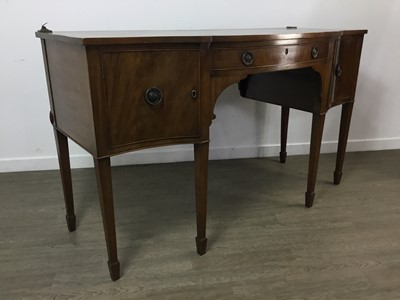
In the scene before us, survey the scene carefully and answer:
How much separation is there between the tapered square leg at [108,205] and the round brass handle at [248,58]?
539mm

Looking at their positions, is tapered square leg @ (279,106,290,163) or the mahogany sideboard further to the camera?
tapered square leg @ (279,106,290,163)

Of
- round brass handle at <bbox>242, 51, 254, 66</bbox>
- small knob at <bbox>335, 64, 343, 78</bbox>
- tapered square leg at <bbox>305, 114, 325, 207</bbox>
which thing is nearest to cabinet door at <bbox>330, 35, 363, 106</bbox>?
small knob at <bbox>335, 64, 343, 78</bbox>

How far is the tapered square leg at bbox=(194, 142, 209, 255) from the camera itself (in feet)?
4.02

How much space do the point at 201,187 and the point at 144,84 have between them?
428mm

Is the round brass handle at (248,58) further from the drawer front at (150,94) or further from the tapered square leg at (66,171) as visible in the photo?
the tapered square leg at (66,171)

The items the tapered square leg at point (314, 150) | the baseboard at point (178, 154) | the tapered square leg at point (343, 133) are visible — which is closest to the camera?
the tapered square leg at point (314, 150)

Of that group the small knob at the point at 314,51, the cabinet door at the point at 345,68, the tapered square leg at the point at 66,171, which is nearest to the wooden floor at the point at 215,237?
the tapered square leg at the point at 66,171

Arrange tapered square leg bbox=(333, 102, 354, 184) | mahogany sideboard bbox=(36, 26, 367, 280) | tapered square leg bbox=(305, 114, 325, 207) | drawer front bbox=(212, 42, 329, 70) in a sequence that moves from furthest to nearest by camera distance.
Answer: tapered square leg bbox=(333, 102, 354, 184), tapered square leg bbox=(305, 114, 325, 207), drawer front bbox=(212, 42, 329, 70), mahogany sideboard bbox=(36, 26, 367, 280)

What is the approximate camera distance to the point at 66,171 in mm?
1421

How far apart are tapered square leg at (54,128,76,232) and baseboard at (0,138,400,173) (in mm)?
667

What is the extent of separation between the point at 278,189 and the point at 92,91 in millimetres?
1206

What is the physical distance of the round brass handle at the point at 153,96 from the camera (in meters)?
1.06

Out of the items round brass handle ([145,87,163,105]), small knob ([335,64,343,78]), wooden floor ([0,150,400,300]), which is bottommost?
wooden floor ([0,150,400,300])

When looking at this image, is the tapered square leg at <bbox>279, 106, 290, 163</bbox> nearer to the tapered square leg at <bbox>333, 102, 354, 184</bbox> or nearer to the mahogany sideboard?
the tapered square leg at <bbox>333, 102, 354, 184</bbox>
